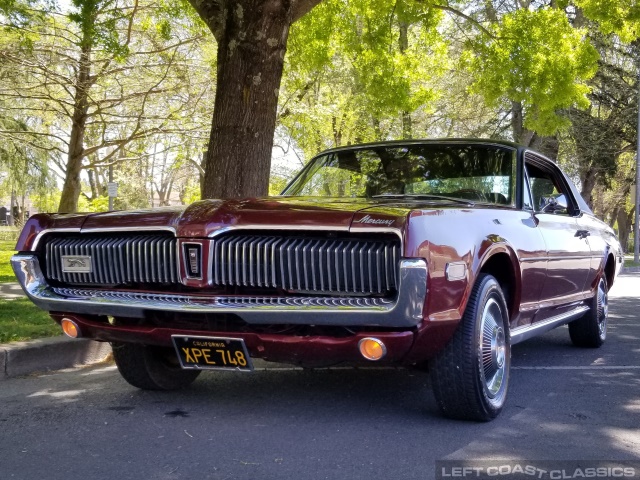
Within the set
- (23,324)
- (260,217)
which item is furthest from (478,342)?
(23,324)

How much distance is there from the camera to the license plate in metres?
3.95

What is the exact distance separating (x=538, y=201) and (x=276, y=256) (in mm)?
2754

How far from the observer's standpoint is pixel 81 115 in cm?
1850

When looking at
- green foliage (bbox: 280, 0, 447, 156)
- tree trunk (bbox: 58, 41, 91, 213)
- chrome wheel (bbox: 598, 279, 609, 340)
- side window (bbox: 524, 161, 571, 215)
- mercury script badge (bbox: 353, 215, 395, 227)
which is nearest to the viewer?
mercury script badge (bbox: 353, 215, 395, 227)

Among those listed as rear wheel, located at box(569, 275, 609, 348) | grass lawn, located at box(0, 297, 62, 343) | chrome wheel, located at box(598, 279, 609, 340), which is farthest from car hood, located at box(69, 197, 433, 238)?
chrome wheel, located at box(598, 279, 609, 340)

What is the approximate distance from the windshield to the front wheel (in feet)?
3.21

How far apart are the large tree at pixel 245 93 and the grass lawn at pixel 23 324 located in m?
1.98

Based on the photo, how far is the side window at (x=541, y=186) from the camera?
5.69m

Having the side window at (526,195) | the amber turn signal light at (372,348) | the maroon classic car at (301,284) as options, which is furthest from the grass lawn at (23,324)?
the side window at (526,195)

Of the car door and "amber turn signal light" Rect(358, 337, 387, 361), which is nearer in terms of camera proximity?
"amber turn signal light" Rect(358, 337, 387, 361)

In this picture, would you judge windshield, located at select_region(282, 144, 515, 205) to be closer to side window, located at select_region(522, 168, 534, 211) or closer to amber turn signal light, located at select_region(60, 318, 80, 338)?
side window, located at select_region(522, 168, 534, 211)

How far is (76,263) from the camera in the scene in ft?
14.9

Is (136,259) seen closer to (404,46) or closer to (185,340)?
(185,340)

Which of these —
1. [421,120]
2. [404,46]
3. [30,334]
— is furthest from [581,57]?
[421,120]
